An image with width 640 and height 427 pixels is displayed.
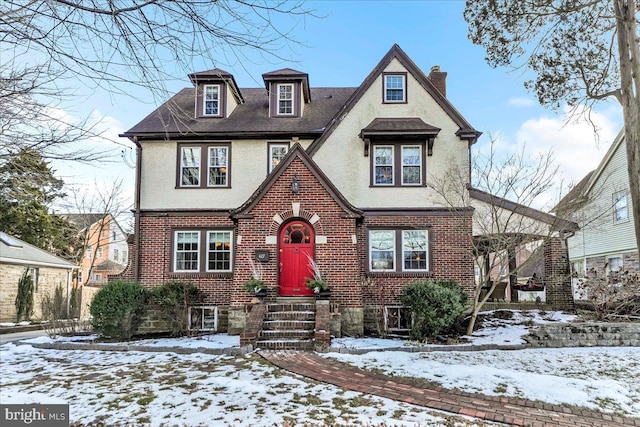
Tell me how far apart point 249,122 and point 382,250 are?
21.6ft

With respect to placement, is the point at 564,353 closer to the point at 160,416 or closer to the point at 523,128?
the point at 523,128

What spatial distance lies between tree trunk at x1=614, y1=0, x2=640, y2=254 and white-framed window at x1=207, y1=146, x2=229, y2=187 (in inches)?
444

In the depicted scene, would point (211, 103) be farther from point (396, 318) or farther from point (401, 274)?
point (396, 318)

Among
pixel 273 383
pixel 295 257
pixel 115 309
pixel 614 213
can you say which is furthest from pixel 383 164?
pixel 614 213

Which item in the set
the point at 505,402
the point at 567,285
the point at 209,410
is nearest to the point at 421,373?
the point at 505,402

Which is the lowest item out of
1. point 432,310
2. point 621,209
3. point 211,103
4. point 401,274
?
point 432,310

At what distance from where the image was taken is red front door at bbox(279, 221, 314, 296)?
12.4m

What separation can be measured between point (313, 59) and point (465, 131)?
412 inches

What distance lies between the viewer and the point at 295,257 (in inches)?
493

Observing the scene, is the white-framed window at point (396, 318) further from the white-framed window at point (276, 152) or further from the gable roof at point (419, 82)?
→ the white-framed window at point (276, 152)

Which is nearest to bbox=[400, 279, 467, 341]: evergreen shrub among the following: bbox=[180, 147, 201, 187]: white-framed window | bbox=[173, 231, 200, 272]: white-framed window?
bbox=[173, 231, 200, 272]: white-framed window

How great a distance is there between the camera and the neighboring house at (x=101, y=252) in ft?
100.0

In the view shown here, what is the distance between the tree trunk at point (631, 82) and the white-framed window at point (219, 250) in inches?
438

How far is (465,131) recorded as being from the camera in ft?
44.4
